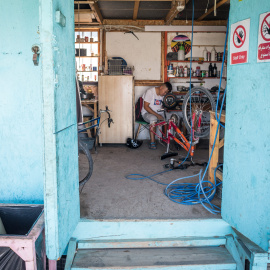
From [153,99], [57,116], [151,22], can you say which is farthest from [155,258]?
[151,22]

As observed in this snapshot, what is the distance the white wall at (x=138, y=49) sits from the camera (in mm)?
7180

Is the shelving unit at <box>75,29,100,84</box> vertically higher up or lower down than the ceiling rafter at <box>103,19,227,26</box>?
lower down

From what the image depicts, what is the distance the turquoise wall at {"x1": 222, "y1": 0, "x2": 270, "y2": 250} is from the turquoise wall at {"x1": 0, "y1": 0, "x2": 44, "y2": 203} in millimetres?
1623

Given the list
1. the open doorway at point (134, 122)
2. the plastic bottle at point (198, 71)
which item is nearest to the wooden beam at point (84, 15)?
the open doorway at point (134, 122)

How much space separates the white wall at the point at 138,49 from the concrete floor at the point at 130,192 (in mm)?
2627

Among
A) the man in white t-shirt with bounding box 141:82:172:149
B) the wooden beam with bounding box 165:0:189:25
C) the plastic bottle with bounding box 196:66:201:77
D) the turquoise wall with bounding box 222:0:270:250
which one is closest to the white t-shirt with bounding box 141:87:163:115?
the man in white t-shirt with bounding box 141:82:172:149

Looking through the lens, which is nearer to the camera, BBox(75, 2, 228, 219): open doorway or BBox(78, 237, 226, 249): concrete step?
BBox(78, 237, 226, 249): concrete step

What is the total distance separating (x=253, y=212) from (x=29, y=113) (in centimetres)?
205

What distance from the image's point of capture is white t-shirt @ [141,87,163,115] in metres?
6.50

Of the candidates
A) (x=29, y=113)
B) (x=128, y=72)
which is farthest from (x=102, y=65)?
(x=29, y=113)

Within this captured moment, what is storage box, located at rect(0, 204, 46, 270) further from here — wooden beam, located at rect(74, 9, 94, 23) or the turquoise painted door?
wooden beam, located at rect(74, 9, 94, 23)

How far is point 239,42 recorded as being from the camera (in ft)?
8.26

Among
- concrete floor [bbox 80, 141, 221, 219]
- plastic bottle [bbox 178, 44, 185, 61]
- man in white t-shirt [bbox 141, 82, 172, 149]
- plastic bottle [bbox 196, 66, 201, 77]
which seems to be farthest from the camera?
plastic bottle [bbox 196, 66, 201, 77]

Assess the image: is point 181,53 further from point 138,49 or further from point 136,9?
point 136,9
